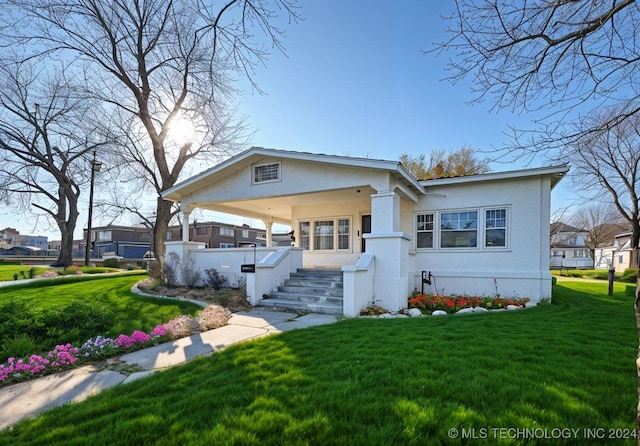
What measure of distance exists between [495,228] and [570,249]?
45.5 meters

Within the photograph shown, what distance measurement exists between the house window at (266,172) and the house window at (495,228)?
21.3 ft

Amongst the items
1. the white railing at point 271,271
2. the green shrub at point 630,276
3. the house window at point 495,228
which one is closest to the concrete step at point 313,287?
the white railing at point 271,271

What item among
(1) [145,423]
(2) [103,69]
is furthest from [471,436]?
(2) [103,69]

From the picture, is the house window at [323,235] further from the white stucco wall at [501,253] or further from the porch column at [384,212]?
the porch column at [384,212]

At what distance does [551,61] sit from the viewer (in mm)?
4145

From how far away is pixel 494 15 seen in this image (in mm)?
3727

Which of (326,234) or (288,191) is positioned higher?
(288,191)

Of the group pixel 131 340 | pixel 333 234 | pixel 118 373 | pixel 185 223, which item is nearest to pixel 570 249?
pixel 333 234

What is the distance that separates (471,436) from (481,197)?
28.4 ft

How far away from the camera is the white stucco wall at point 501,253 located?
8.80m

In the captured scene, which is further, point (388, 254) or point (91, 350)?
point (388, 254)

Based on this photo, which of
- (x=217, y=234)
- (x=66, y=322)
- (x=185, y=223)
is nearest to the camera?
(x=66, y=322)

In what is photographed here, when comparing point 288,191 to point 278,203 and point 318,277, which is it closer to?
point 318,277

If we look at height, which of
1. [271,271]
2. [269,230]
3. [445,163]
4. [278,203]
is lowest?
[271,271]
